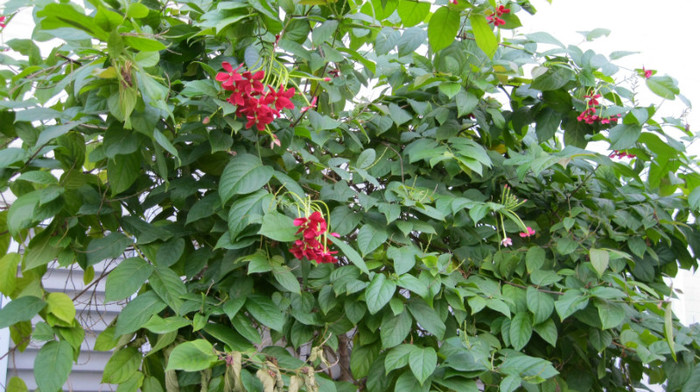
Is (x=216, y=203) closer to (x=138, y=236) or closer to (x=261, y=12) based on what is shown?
(x=138, y=236)

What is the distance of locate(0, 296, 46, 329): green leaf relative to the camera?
1.03 m

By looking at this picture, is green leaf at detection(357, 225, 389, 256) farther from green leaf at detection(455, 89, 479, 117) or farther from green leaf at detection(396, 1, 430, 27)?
green leaf at detection(396, 1, 430, 27)

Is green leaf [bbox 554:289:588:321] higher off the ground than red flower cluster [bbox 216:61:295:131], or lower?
lower

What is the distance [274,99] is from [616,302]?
930 millimetres

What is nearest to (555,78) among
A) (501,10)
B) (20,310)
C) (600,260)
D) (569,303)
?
(501,10)

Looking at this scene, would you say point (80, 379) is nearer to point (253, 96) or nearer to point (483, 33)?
point (253, 96)

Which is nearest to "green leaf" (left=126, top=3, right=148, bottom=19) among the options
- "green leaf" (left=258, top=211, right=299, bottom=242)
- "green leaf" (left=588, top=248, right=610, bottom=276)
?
"green leaf" (left=258, top=211, right=299, bottom=242)

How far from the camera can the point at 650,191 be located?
1.69 metres

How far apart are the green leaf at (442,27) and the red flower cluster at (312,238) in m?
0.51

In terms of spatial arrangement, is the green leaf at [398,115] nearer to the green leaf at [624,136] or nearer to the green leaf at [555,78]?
the green leaf at [555,78]

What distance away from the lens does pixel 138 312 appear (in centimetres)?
106

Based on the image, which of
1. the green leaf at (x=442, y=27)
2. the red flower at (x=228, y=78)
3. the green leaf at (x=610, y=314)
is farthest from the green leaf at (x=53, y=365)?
the green leaf at (x=610, y=314)

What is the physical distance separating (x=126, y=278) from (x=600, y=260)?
1.07 metres

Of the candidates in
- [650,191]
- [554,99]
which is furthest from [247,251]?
[650,191]
